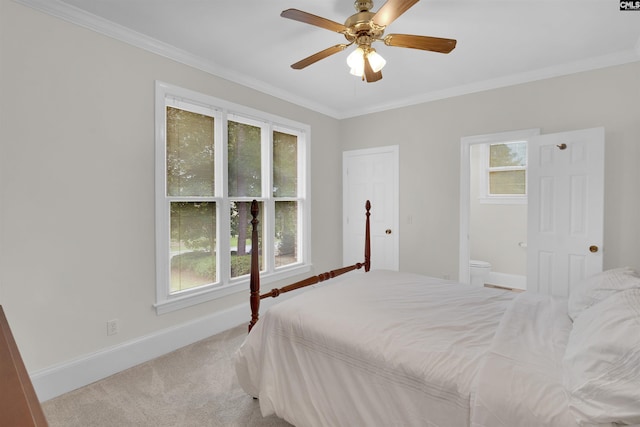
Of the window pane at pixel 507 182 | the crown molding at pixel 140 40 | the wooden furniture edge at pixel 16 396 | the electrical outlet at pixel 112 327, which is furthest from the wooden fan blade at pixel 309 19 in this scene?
the window pane at pixel 507 182

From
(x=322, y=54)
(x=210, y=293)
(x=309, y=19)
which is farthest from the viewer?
(x=210, y=293)

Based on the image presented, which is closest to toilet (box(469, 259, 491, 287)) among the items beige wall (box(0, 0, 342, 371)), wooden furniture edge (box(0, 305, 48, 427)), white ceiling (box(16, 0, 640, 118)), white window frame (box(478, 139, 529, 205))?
white window frame (box(478, 139, 529, 205))

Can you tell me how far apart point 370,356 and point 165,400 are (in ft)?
5.15

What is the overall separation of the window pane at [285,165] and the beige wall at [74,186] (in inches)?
54.1

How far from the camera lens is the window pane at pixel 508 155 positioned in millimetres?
4750

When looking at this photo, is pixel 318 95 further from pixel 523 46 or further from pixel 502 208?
pixel 502 208

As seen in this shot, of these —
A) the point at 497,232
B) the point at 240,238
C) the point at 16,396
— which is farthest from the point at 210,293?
the point at 497,232

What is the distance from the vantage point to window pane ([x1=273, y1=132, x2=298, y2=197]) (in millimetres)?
4020

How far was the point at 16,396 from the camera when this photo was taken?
0.80 metres

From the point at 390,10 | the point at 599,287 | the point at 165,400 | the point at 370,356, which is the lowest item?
the point at 165,400

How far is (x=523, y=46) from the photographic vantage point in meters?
2.79

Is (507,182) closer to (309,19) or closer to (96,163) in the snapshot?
(309,19)

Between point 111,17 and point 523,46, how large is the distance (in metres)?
3.39

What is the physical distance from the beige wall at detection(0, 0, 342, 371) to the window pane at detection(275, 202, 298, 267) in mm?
1471
